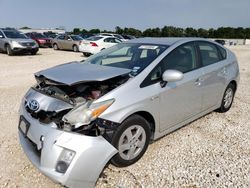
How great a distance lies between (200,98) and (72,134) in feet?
7.54

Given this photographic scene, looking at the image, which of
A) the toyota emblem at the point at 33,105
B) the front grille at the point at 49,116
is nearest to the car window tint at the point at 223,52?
the front grille at the point at 49,116

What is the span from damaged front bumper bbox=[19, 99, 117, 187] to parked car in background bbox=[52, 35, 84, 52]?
58.8 ft

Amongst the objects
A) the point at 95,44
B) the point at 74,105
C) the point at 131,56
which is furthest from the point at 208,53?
the point at 95,44

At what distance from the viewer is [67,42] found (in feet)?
67.8

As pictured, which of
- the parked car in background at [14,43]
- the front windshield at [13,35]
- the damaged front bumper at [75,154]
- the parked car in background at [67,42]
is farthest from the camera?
the parked car in background at [67,42]

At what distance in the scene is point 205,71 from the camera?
398cm

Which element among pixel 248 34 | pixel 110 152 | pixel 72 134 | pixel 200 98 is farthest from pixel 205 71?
pixel 248 34

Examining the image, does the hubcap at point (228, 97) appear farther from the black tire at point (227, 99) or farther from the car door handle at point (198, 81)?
the car door handle at point (198, 81)

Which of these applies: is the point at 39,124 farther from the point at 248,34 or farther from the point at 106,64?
the point at 248,34

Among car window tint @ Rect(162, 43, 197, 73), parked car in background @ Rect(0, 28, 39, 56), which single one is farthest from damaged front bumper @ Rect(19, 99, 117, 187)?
parked car in background @ Rect(0, 28, 39, 56)

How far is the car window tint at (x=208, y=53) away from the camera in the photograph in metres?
4.11

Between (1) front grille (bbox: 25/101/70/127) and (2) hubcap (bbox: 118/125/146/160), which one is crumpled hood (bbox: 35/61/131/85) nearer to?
(1) front grille (bbox: 25/101/70/127)

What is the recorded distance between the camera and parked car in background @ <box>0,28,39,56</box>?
1498 cm

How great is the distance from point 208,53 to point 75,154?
3021 mm
